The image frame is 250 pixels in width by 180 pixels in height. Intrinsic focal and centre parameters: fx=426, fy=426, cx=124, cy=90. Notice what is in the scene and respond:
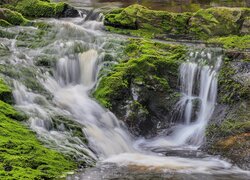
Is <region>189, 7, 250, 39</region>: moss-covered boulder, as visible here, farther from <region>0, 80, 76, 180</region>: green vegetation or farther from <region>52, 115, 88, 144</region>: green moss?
<region>0, 80, 76, 180</region>: green vegetation

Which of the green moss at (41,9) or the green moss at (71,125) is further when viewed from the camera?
the green moss at (41,9)

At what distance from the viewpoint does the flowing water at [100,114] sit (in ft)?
32.0

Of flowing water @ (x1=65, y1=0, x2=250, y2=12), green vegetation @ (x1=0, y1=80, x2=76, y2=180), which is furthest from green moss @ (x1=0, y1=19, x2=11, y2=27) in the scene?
green vegetation @ (x1=0, y1=80, x2=76, y2=180)

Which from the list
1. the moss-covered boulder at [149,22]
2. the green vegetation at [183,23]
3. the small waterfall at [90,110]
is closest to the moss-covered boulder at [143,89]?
the small waterfall at [90,110]

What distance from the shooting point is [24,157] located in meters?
8.78

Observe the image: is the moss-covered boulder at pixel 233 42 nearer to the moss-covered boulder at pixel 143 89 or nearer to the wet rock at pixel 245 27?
the wet rock at pixel 245 27

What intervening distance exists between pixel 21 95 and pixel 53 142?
2.42 metres

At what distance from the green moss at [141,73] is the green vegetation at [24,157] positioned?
3.64 meters

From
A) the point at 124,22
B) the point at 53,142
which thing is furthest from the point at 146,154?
the point at 124,22

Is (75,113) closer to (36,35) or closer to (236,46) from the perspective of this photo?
(36,35)

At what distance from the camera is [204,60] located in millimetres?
13992

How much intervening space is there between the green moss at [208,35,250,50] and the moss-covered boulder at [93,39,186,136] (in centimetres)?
223

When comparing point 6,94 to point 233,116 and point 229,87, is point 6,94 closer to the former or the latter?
point 233,116

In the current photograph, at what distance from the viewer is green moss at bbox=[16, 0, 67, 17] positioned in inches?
845
